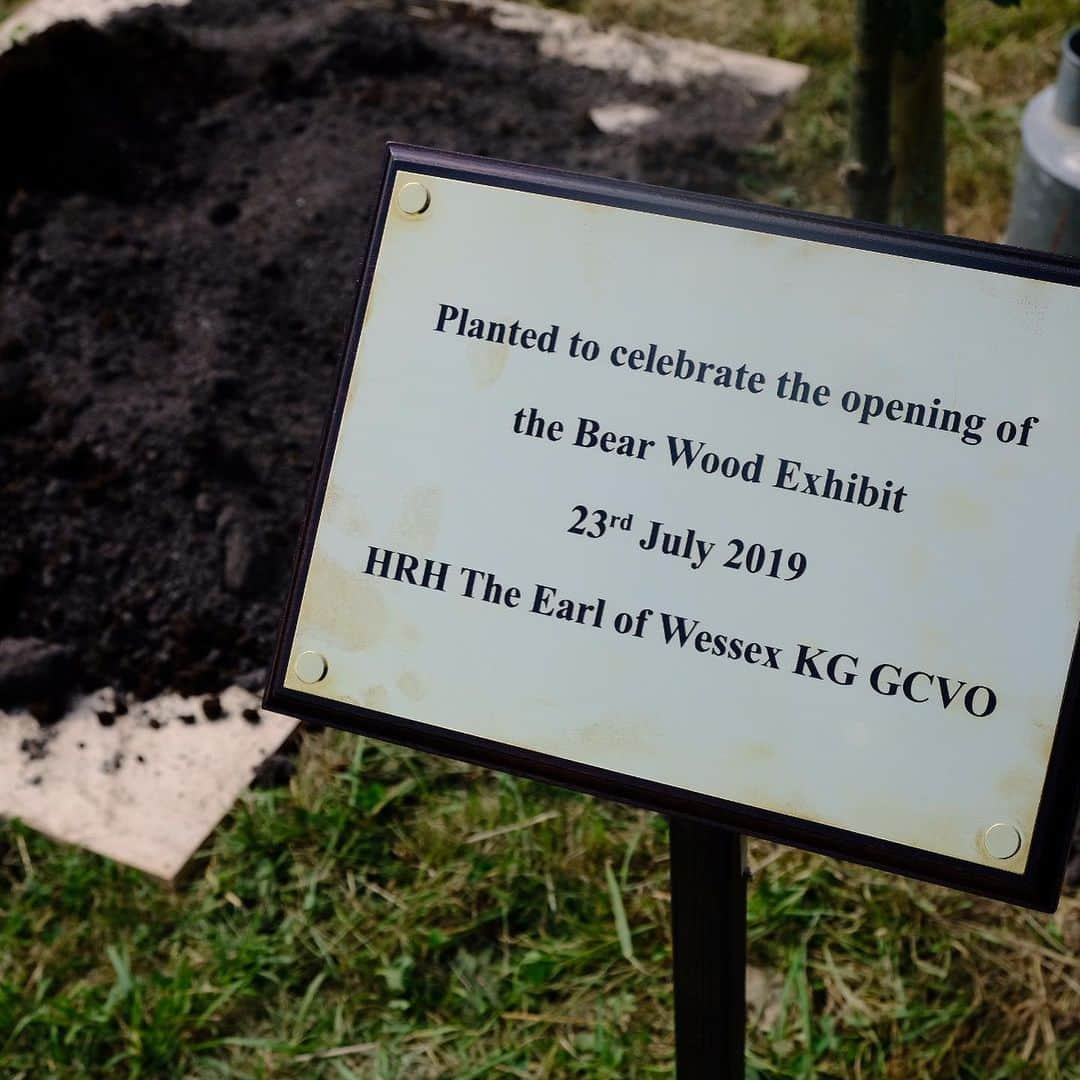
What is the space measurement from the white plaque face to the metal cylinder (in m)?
1.45

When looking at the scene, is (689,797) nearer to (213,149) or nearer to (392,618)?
(392,618)

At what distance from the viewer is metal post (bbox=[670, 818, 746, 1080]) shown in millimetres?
1215

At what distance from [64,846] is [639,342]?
1.41 meters

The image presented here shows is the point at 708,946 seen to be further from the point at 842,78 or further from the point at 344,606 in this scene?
the point at 842,78

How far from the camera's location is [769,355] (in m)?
1.10

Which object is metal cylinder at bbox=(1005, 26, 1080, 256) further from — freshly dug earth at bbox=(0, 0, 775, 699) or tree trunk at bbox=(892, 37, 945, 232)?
freshly dug earth at bbox=(0, 0, 775, 699)

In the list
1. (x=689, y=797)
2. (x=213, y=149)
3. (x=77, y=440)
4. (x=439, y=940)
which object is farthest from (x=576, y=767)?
(x=213, y=149)

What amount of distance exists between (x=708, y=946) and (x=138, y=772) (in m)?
1.19

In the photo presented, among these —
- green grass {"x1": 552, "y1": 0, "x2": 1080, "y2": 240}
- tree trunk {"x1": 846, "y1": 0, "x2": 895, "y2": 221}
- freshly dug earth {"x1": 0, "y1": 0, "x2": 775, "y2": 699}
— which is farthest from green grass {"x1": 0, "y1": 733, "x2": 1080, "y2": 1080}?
green grass {"x1": 552, "y1": 0, "x2": 1080, "y2": 240}

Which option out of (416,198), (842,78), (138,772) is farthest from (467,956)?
(842,78)

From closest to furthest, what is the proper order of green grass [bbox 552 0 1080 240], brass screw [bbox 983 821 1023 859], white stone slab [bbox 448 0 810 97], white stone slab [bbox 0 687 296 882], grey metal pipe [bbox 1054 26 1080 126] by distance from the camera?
brass screw [bbox 983 821 1023 859], white stone slab [bbox 0 687 296 882], grey metal pipe [bbox 1054 26 1080 126], green grass [bbox 552 0 1080 240], white stone slab [bbox 448 0 810 97]

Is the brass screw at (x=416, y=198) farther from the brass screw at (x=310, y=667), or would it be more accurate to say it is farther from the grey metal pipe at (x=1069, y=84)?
the grey metal pipe at (x=1069, y=84)

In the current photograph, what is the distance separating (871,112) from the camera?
2.32 m

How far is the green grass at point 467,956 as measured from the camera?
71.9 inches
